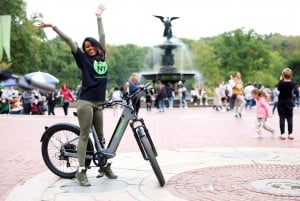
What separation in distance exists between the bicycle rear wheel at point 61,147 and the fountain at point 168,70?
2929cm

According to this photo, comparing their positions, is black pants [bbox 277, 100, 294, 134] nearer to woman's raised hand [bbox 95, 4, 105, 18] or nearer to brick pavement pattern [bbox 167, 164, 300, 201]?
brick pavement pattern [bbox 167, 164, 300, 201]

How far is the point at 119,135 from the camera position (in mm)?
5473

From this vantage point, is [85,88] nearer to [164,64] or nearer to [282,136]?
[282,136]

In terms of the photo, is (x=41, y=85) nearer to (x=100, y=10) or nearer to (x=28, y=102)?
(x=100, y=10)

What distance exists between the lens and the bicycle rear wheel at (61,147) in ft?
18.7

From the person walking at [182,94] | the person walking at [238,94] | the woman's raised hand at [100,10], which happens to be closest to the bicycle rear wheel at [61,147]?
the woman's raised hand at [100,10]

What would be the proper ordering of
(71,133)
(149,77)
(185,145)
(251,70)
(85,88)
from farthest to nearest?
1. (251,70)
2. (149,77)
3. (185,145)
4. (71,133)
5. (85,88)

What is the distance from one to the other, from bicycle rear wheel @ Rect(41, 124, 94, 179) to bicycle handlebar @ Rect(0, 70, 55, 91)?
346cm

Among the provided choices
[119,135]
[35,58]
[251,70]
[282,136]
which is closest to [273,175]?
[119,135]

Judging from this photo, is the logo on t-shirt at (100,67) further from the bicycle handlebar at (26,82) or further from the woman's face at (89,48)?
the bicycle handlebar at (26,82)

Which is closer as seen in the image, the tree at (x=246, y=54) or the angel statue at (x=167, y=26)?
the angel statue at (x=167, y=26)

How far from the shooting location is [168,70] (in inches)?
1428

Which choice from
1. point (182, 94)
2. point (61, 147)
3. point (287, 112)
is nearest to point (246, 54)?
point (182, 94)

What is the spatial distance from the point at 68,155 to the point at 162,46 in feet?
105
